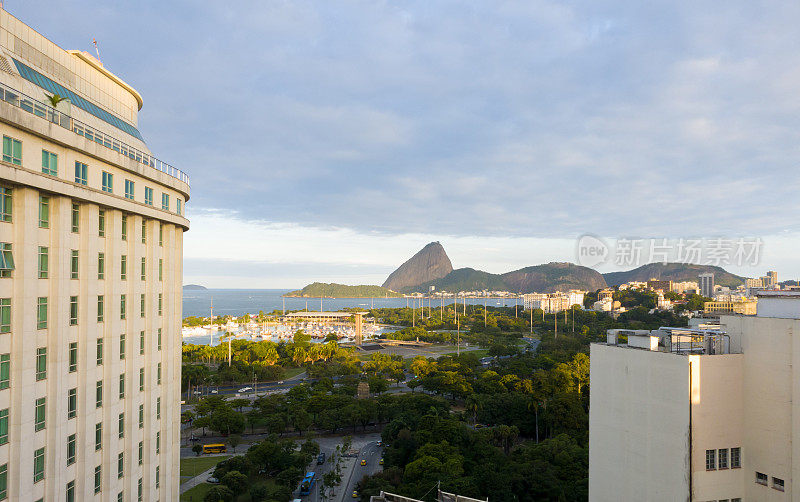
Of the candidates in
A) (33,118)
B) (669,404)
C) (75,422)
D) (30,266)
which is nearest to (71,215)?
(30,266)

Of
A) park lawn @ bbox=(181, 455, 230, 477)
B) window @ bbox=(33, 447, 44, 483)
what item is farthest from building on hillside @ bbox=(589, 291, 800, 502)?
park lawn @ bbox=(181, 455, 230, 477)

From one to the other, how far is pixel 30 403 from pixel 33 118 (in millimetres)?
8067

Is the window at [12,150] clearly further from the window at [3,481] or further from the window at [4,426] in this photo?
the window at [3,481]

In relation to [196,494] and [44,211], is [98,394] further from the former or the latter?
[196,494]

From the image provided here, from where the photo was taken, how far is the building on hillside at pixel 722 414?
10.4 m

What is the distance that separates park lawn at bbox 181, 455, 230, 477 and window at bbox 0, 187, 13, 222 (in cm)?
2336

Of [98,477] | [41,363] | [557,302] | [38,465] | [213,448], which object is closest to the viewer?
[38,465]

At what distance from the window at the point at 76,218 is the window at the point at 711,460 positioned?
1933 cm

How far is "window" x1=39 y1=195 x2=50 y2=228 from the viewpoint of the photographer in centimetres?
1321

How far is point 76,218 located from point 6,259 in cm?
290

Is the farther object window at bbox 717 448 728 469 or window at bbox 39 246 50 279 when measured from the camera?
window at bbox 39 246 50 279

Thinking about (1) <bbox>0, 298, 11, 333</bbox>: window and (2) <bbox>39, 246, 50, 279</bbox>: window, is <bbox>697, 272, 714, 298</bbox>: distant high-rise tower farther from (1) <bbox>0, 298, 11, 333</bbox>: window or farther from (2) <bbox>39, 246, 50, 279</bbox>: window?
(1) <bbox>0, 298, 11, 333</bbox>: window

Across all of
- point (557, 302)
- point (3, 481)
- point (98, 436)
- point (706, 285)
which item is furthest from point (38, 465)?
point (706, 285)

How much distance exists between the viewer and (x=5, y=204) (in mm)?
12156
